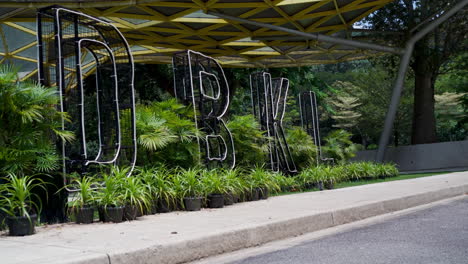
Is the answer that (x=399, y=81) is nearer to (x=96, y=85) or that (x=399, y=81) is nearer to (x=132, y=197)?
(x=96, y=85)

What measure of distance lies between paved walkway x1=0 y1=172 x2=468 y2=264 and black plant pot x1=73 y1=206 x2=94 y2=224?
16 cm

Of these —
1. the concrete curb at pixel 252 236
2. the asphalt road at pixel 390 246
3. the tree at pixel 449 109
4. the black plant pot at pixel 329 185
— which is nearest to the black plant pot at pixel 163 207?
the concrete curb at pixel 252 236

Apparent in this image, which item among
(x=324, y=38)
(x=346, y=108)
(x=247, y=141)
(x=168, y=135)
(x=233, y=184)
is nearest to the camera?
(x=168, y=135)

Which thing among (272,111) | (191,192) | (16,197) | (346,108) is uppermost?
(346,108)

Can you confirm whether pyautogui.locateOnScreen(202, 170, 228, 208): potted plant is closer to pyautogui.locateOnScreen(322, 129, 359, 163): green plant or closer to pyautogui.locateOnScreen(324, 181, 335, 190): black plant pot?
pyautogui.locateOnScreen(324, 181, 335, 190): black plant pot

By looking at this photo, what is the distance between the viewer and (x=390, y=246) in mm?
5574

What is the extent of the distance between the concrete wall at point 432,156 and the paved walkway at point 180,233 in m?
19.9

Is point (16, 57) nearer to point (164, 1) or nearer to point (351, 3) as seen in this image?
point (164, 1)

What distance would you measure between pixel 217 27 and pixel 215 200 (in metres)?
16.7

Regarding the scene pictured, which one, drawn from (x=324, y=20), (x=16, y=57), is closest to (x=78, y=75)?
(x=324, y=20)

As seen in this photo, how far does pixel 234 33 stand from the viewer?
85.8 ft

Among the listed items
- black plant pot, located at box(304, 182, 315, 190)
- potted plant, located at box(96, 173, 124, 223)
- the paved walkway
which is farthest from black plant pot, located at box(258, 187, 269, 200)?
potted plant, located at box(96, 173, 124, 223)

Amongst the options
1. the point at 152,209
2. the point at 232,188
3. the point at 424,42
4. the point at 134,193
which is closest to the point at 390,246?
the point at 134,193

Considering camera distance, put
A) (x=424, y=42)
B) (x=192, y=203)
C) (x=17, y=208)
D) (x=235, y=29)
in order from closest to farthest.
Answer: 1. (x=17, y=208)
2. (x=192, y=203)
3. (x=235, y=29)
4. (x=424, y=42)
